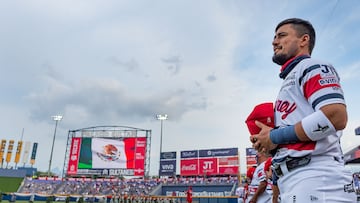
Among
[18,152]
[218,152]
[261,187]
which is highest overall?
[18,152]

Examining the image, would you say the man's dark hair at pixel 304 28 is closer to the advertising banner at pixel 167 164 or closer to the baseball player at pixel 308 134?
the baseball player at pixel 308 134

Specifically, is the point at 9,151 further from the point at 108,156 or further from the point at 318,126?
the point at 318,126

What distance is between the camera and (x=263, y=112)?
228 centimetres

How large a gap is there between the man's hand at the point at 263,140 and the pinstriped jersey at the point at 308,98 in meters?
0.08

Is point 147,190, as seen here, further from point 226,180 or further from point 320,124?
point 320,124

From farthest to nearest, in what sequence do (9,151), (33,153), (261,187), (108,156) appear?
(33,153) → (9,151) → (108,156) → (261,187)

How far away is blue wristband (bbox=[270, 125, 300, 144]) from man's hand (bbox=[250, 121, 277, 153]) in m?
0.05

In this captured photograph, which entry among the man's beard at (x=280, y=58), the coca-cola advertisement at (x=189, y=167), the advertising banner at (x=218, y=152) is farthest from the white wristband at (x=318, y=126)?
the coca-cola advertisement at (x=189, y=167)

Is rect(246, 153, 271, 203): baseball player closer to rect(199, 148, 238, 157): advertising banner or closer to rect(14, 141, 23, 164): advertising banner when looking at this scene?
rect(199, 148, 238, 157): advertising banner

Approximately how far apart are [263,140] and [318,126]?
41 cm

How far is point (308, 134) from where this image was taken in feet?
6.02

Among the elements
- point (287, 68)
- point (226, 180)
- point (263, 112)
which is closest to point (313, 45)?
point (287, 68)

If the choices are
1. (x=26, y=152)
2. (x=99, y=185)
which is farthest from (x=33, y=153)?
(x=99, y=185)

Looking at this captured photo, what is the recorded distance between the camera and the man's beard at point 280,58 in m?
2.29
